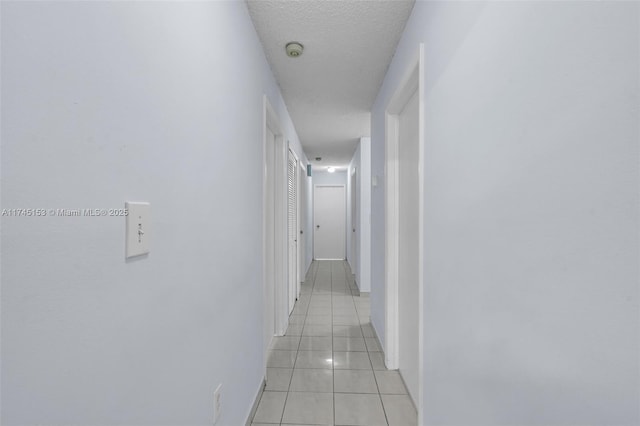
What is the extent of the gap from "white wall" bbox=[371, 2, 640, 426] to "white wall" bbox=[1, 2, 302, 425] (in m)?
0.97

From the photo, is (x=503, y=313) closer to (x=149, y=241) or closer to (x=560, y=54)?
(x=560, y=54)

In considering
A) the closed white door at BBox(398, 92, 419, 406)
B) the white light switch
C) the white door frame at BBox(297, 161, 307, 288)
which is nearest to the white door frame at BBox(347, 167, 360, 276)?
the white door frame at BBox(297, 161, 307, 288)

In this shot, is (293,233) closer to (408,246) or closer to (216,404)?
(408,246)

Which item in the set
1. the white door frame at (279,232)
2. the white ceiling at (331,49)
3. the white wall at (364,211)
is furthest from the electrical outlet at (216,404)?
the white wall at (364,211)

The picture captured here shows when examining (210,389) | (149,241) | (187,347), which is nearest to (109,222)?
(149,241)

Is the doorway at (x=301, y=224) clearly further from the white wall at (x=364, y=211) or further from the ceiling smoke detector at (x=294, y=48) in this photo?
the ceiling smoke detector at (x=294, y=48)

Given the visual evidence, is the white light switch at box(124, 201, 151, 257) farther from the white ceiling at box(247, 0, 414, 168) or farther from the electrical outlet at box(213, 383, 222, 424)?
the white ceiling at box(247, 0, 414, 168)

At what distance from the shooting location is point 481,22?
990mm

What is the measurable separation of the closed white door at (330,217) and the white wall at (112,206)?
7.25 meters

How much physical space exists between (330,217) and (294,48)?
261 inches

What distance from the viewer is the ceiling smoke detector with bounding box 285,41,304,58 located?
2130 millimetres

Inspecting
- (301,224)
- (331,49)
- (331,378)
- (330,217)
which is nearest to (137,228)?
(331,49)

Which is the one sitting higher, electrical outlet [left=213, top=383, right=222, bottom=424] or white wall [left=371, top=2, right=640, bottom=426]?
white wall [left=371, top=2, right=640, bottom=426]

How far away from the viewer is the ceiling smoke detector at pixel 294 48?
2.13m
